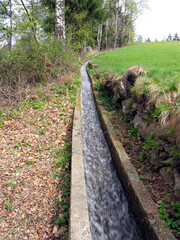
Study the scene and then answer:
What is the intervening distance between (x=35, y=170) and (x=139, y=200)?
206cm

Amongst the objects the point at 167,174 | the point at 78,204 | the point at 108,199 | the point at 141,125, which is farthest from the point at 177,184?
the point at 141,125

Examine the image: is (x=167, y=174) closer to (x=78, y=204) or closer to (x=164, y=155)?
(x=164, y=155)

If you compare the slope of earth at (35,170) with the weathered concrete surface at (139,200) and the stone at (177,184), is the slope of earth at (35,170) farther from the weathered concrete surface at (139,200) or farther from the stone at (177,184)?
the stone at (177,184)

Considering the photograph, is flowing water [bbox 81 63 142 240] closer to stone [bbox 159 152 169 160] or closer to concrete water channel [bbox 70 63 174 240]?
concrete water channel [bbox 70 63 174 240]

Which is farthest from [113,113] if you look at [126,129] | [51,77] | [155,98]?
[51,77]

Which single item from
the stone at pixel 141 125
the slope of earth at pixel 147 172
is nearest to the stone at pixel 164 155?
the slope of earth at pixel 147 172

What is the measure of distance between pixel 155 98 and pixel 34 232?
10.7 feet

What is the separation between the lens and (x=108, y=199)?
2969 mm

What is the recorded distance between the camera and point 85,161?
3766mm

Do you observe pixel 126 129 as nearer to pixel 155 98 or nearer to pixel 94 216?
pixel 155 98

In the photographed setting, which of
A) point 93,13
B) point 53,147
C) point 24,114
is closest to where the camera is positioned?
point 53,147

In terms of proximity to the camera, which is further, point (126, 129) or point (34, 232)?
point (126, 129)

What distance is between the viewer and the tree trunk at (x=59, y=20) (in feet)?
26.1

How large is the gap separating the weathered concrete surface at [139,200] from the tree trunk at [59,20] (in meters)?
6.85
